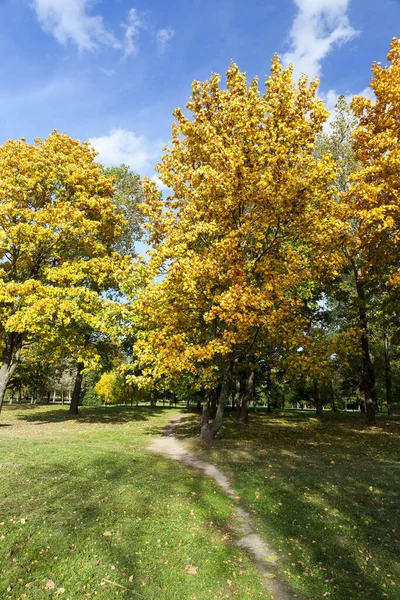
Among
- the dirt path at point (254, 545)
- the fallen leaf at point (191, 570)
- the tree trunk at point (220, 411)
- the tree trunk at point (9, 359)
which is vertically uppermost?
the tree trunk at point (9, 359)

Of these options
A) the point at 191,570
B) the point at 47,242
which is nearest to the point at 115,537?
the point at 191,570

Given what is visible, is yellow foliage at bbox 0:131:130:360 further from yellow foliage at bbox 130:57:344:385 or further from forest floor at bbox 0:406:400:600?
forest floor at bbox 0:406:400:600

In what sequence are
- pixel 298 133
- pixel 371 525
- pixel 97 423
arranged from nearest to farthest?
pixel 371 525, pixel 298 133, pixel 97 423

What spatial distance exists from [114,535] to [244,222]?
11.5 metres

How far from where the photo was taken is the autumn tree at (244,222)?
12320mm

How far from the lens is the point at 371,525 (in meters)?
7.47

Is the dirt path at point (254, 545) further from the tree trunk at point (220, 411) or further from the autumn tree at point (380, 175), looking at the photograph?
the autumn tree at point (380, 175)

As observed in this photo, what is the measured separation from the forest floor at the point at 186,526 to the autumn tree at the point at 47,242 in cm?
720

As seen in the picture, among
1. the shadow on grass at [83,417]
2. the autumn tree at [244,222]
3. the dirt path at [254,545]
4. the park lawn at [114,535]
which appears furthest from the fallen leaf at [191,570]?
the shadow on grass at [83,417]

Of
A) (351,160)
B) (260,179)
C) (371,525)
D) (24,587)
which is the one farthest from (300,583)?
(351,160)

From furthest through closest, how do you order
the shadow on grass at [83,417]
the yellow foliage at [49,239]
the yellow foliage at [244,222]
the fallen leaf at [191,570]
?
the shadow on grass at [83,417] < the yellow foliage at [49,239] < the yellow foliage at [244,222] < the fallen leaf at [191,570]

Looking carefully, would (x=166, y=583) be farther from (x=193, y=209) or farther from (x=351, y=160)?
(x=351, y=160)

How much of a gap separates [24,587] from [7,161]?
20.4 m

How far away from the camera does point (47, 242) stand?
62.2ft
